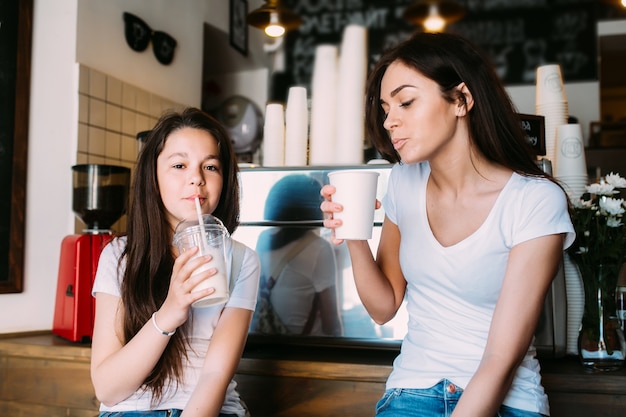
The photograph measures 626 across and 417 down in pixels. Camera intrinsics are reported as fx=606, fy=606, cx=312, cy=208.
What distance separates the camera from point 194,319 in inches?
56.8

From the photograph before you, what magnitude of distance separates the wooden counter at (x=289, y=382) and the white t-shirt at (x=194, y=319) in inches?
11.3

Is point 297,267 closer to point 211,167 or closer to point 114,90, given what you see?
point 211,167

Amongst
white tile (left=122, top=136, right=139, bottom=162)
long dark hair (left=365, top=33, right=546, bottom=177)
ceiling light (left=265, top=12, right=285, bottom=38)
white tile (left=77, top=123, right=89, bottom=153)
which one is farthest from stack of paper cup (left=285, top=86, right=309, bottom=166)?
ceiling light (left=265, top=12, right=285, bottom=38)

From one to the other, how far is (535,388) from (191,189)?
2.88 ft

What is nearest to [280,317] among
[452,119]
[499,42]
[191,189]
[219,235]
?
[191,189]

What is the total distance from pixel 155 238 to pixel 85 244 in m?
0.83

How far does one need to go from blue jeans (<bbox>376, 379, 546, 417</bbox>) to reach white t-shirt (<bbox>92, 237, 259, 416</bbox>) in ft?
1.33

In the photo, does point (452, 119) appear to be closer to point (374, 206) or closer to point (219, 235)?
point (374, 206)

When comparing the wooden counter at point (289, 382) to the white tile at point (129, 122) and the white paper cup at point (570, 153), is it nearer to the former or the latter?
the white paper cup at point (570, 153)

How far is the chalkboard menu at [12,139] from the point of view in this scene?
235cm

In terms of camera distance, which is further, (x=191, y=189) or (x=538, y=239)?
(x=191, y=189)

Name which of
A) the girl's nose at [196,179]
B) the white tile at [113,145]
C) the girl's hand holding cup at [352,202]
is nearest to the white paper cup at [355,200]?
the girl's hand holding cup at [352,202]

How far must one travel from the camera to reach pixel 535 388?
1281mm

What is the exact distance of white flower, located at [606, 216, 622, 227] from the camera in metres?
1.65
